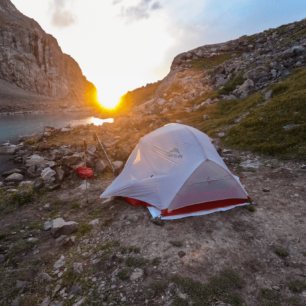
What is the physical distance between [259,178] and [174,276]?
5997 millimetres

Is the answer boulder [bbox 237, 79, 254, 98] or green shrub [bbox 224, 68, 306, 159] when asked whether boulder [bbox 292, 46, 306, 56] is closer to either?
boulder [bbox 237, 79, 254, 98]

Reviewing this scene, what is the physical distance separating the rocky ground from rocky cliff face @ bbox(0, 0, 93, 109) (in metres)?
145

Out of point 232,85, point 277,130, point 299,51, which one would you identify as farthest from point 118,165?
point 299,51

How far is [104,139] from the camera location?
16.2 m

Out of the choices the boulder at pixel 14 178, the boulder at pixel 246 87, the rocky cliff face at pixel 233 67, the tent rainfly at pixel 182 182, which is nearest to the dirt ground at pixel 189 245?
the tent rainfly at pixel 182 182

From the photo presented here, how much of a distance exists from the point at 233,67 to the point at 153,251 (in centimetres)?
2802

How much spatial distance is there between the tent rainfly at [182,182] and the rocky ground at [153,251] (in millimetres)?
377

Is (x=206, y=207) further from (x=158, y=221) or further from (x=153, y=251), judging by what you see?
(x=153, y=251)

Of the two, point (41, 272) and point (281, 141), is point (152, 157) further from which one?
point (281, 141)

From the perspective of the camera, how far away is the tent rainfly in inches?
233

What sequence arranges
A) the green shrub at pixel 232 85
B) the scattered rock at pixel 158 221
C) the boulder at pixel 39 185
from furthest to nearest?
1. the green shrub at pixel 232 85
2. the boulder at pixel 39 185
3. the scattered rock at pixel 158 221

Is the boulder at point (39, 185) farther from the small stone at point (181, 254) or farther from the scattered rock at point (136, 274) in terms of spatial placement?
the small stone at point (181, 254)

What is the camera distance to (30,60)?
416ft

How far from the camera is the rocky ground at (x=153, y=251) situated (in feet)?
Result: 11.7
